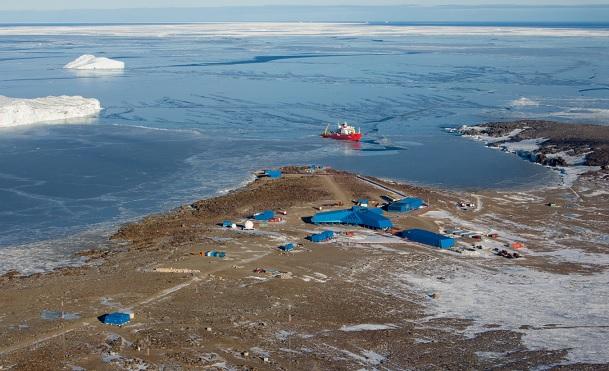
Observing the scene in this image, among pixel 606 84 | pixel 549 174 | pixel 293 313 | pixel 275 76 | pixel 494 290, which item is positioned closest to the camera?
pixel 293 313

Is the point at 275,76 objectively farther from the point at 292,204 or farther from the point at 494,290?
the point at 494,290

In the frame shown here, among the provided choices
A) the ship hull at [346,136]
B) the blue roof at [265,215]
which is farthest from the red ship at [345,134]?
the blue roof at [265,215]

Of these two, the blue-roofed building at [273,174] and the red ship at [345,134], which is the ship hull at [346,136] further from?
the blue-roofed building at [273,174]

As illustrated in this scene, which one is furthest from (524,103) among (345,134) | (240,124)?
(240,124)

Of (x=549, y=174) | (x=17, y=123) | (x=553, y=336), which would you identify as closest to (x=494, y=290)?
(x=553, y=336)

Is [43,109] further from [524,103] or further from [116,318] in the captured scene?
[116,318]

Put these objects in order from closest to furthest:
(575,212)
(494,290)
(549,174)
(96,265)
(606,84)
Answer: (494,290) < (96,265) < (575,212) < (549,174) < (606,84)
